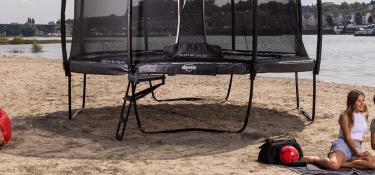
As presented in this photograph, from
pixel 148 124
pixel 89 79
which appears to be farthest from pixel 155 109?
pixel 89 79

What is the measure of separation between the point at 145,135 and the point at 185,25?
318cm

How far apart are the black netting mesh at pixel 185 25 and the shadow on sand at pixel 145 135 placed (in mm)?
974

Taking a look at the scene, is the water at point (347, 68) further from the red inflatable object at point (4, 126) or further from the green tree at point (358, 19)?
the green tree at point (358, 19)

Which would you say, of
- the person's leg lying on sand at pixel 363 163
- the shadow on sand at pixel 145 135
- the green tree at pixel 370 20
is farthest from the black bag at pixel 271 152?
the green tree at pixel 370 20

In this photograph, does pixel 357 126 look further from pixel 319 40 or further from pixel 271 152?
pixel 319 40

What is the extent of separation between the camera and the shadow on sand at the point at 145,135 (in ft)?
17.5

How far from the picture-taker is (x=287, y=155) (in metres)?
4.70

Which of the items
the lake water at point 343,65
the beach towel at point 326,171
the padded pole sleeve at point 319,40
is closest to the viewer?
the beach towel at point 326,171

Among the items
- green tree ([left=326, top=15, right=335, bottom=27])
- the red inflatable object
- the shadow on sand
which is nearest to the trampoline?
the shadow on sand

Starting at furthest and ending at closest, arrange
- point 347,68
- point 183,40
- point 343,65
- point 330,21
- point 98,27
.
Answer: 1. point 330,21
2. point 343,65
3. point 347,68
4. point 183,40
5. point 98,27

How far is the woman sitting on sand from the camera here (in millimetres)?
4430

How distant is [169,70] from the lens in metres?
5.91

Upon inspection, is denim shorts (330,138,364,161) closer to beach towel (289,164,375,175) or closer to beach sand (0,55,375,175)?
beach towel (289,164,375,175)

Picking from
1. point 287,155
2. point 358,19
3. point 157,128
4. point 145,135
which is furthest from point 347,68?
point 358,19
